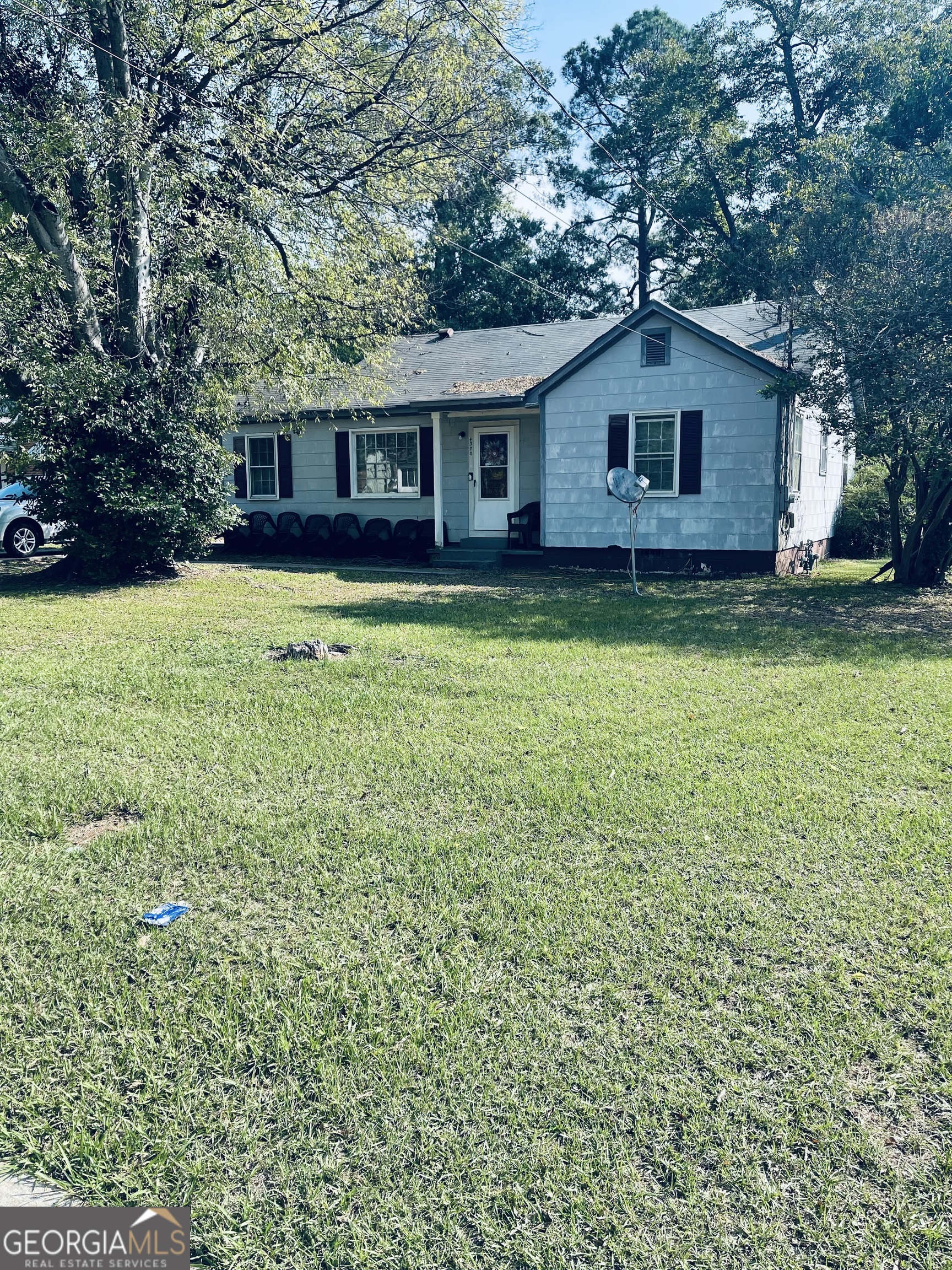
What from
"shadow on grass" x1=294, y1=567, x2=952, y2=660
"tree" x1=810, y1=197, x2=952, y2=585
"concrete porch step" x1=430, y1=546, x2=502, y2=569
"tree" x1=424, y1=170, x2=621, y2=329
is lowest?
"shadow on grass" x1=294, y1=567, x2=952, y2=660

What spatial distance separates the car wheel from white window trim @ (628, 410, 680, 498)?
11376 millimetres

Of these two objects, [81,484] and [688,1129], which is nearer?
[688,1129]

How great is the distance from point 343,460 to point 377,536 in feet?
5.92

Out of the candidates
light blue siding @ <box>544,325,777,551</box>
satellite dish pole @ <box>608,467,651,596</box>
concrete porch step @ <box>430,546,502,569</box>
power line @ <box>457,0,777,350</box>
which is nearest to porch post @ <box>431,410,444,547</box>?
concrete porch step @ <box>430,546,502,569</box>

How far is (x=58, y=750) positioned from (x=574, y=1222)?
3.89 metres

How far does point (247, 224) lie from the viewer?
40.1ft

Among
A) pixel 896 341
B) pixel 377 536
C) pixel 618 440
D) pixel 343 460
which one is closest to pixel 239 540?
pixel 343 460

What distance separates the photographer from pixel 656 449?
13.6 m

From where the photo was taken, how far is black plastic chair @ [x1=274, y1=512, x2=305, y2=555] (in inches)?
671

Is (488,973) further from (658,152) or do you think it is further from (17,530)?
(658,152)

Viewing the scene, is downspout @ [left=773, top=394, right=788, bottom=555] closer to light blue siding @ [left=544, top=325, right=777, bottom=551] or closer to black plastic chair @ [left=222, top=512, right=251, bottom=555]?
light blue siding @ [left=544, top=325, right=777, bottom=551]

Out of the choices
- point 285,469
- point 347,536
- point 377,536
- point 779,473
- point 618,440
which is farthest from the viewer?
point 285,469

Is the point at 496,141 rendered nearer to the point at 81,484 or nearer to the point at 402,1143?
the point at 81,484

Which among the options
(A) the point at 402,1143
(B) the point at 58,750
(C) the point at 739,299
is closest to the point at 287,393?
(B) the point at 58,750
